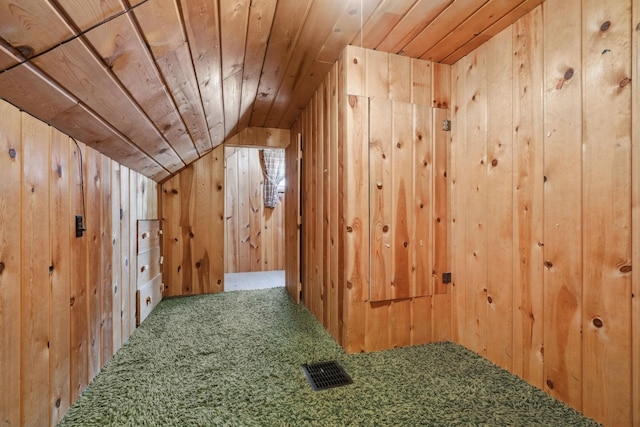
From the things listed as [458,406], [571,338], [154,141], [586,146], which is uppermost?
[154,141]

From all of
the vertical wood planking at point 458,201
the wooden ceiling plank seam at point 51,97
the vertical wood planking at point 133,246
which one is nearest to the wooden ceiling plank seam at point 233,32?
the wooden ceiling plank seam at point 51,97

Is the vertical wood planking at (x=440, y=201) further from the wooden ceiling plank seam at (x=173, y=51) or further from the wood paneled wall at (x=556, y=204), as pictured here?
the wooden ceiling plank seam at (x=173, y=51)

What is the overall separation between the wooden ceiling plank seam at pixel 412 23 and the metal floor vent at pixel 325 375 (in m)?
1.95

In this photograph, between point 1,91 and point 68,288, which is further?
point 68,288

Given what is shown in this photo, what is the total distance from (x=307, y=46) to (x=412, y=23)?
0.60 meters

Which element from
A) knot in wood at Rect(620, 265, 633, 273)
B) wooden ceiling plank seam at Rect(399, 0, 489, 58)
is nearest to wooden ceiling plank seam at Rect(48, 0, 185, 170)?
wooden ceiling plank seam at Rect(399, 0, 489, 58)

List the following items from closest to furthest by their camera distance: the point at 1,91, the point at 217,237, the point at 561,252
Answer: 1. the point at 1,91
2. the point at 561,252
3. the point at 217,237

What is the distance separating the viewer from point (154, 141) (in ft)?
6.10

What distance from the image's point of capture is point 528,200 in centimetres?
150

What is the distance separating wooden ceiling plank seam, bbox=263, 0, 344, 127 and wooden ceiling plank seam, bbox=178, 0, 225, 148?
485mm

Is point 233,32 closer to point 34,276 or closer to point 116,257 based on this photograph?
point 34,276

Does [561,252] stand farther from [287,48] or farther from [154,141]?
[154,141]

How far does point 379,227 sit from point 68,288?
165 centimetres

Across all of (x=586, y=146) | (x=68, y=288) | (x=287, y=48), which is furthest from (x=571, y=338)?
(x=68, y=288)
